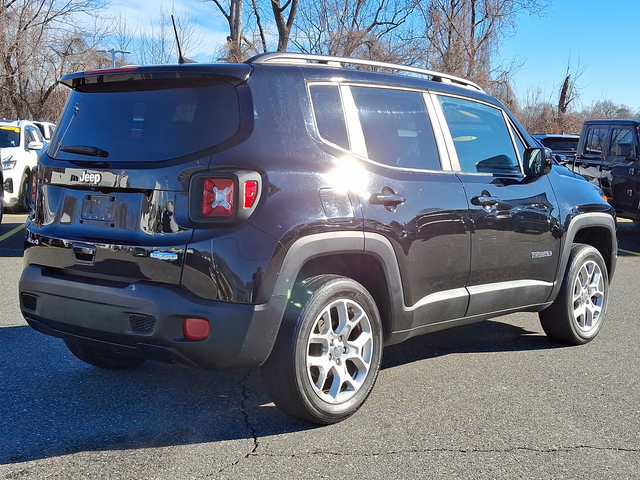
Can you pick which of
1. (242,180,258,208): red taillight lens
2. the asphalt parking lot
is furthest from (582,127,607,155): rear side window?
(242,180,258,208): red taillight lens

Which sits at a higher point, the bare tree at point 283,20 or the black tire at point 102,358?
the bare tree at point 283,20

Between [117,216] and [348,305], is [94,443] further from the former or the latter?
[348,305]

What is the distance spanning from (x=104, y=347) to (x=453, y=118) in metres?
2.54

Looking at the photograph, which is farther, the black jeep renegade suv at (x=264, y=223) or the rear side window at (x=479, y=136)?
the rear side window at (x=479, y=136)

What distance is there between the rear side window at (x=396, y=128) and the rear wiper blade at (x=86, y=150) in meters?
1.38

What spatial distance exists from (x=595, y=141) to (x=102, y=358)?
Result: 10781 millimetres

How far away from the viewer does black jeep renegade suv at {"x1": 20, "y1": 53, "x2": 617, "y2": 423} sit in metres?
3.51

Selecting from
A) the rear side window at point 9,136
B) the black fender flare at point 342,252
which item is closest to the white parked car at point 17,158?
the rear side window at point 9,136

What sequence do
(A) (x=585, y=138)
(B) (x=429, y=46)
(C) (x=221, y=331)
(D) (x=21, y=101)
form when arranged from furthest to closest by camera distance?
(D) (x=21, y=101) → (B) (x=429, y=46) → (A) (x=585, y=138) → (C) (x=221, y=331)

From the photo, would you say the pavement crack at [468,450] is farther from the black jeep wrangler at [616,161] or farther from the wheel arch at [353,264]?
the black jeep wrangler at [616,161]

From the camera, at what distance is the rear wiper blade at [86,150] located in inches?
151

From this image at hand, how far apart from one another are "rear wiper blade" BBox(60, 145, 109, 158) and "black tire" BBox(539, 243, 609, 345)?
3.42 m

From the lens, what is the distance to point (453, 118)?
15.8 ft

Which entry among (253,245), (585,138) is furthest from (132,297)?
(585,138)
